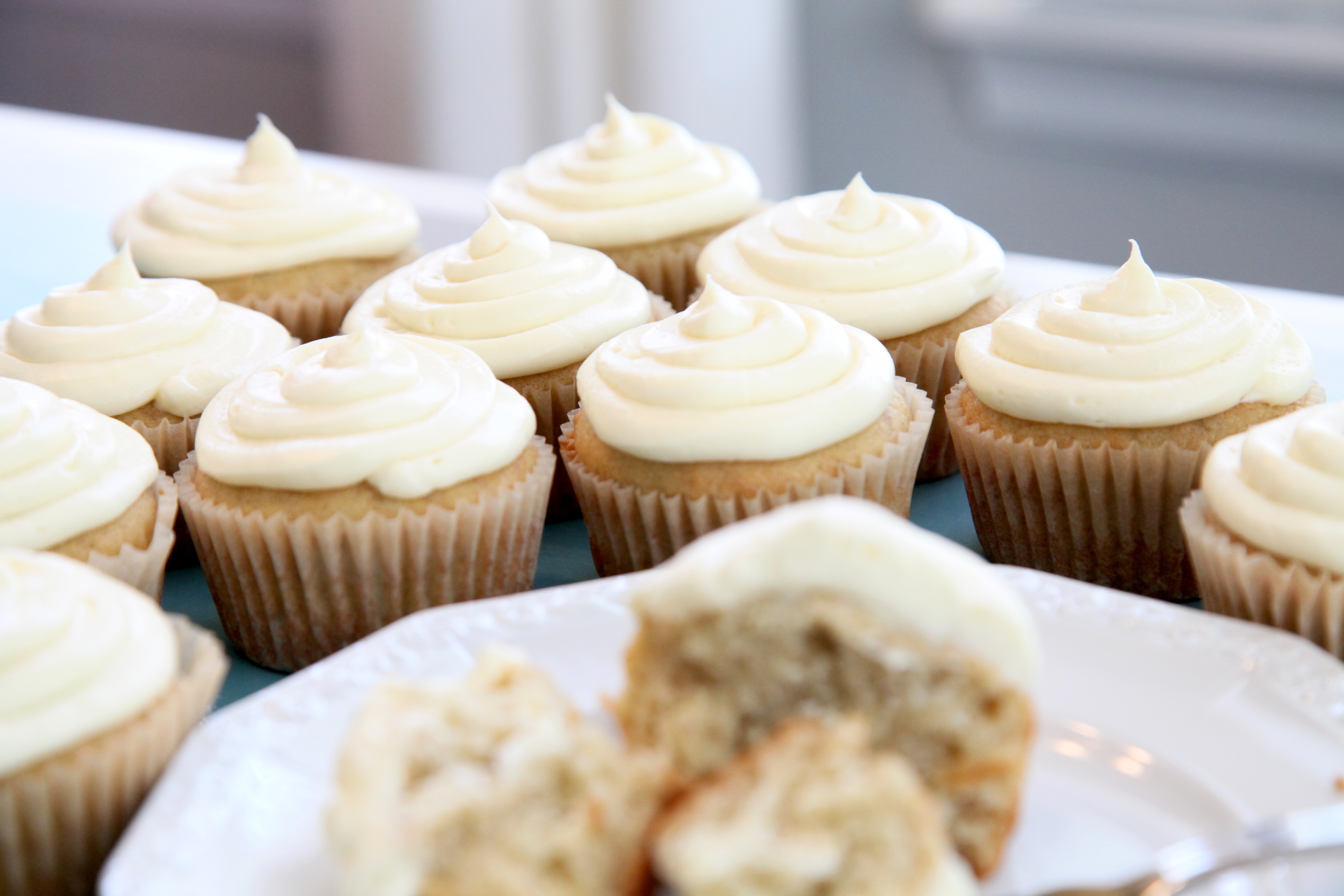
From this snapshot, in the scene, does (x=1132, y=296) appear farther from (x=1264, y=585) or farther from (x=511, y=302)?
(x=511, y=302)

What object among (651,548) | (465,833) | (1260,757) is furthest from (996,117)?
(465,833)

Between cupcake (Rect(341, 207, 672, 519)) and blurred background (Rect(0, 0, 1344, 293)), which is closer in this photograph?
cupcake (Rect(341, 207, 672, 519))

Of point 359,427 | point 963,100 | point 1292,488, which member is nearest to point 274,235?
point 359,427

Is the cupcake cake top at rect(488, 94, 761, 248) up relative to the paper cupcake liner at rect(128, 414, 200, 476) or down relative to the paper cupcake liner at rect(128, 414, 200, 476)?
up

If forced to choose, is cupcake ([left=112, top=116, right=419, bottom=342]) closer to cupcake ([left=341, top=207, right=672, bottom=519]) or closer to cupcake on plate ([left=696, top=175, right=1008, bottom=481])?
cupcake ([left=341, top=207, right=672, bottom=519])

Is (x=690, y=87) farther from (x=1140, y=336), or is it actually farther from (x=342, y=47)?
(x=1140, y=336)

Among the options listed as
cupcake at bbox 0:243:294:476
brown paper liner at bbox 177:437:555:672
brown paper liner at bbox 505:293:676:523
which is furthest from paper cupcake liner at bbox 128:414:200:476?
brown paper liner at bbox 505:293:676:523

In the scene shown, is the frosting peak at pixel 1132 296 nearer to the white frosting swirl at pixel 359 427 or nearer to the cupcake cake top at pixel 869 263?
the cupcake cake top at pixel 869 263
